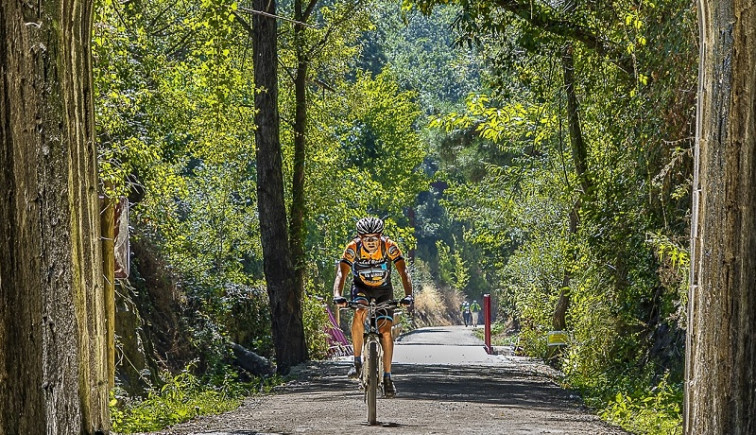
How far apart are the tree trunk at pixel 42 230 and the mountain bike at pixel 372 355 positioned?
4268 millimetres

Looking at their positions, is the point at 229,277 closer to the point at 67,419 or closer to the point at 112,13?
the point at 112,13

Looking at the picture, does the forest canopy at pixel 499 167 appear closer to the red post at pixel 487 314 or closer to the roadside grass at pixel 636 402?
the roadside grass at pixel 636 402

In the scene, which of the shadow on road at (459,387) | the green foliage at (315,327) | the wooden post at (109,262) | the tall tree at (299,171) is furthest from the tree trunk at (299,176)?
the wooden post at (109,262)

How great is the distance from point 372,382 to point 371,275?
3.70 feet

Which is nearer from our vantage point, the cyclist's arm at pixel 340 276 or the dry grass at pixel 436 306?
the cyclist's arm at pixel 340 276

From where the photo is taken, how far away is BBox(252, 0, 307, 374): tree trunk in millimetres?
25969

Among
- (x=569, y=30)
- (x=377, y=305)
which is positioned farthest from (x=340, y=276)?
(x=569, y=30)

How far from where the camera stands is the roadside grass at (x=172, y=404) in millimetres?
14375

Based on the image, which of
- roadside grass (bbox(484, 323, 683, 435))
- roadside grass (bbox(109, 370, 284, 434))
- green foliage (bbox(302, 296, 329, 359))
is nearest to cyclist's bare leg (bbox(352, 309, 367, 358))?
roadside grass (bbox(109, 370, 284, 434))

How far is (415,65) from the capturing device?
118 m

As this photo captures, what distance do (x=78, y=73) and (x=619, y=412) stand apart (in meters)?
8.17

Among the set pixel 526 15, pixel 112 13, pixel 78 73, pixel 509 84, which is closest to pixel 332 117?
pixel 509 84

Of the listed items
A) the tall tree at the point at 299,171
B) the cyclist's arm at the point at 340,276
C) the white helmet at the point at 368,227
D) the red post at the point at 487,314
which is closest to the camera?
the white helmet at the point at 368,227

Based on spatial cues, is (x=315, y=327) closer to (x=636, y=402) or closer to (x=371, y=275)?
(x=636, y=402)
